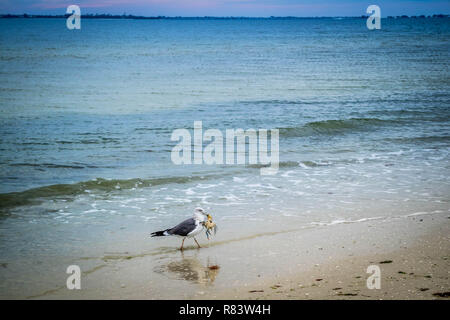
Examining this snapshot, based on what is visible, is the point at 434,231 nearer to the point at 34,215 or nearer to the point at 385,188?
the point at 385,188

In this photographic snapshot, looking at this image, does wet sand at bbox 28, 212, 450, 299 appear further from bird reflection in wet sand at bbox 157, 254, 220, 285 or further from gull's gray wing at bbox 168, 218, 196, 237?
gull's gray wing at bbox 168, 218, 196, 237

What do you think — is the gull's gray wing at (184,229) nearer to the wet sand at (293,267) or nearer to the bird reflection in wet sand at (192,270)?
the wet sand at (293,267)

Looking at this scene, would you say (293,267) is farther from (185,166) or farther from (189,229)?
(185,166)

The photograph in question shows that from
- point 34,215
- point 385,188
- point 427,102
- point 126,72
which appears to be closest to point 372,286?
point 385,188

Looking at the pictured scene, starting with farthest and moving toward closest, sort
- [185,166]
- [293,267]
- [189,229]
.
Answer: [185,166], [189,229], [293,267]

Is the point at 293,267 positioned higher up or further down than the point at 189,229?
further down

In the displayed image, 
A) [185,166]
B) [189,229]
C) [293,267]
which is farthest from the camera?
[185,166]

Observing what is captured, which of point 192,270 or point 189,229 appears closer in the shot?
point 192,270

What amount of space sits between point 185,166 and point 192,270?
21.9 feet

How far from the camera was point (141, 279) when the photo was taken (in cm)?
679

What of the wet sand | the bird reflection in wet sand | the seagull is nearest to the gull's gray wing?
the seagull

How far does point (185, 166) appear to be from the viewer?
1364 centimetres

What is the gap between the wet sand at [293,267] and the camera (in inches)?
245

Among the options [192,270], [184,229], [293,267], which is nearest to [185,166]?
[184,229]
